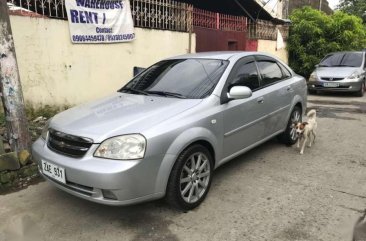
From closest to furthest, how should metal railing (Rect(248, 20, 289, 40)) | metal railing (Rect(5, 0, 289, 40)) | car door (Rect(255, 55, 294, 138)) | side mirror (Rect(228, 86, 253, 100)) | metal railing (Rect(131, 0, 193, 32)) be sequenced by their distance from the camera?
side mirror (Rect(228, 86, 253, 100)) < car door (Rect(255, 55, 294, 138)) < metal railing (Rect(5, 0, 289, 40)) < metal railing (Rect(131, 0, 193, 32)) < metal railing (Rect(248, 20, 289, 40))

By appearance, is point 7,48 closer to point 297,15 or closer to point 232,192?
point 232,192

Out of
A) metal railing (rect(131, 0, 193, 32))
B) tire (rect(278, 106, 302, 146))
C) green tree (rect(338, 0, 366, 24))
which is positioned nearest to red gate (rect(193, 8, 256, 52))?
metal railing (rect(131, 0, 193, 32))

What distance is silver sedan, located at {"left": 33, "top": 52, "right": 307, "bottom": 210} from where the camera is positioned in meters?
3.08

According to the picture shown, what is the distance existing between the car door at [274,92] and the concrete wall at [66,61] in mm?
3806

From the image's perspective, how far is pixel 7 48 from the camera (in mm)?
4250

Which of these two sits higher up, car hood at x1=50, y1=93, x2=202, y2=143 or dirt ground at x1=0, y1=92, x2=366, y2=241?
car hood at x1=50, y1=93, x2=202, y2=143

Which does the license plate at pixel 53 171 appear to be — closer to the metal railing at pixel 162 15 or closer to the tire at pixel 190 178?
the tire at pixel 190 178

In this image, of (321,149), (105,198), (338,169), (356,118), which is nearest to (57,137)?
(105,198)

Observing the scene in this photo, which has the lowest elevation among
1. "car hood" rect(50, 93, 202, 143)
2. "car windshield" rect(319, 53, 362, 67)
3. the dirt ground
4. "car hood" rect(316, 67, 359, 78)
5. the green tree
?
the dirt ground

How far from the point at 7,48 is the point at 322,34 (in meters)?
13.9

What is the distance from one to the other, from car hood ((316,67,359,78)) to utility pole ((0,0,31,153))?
9.18 metres

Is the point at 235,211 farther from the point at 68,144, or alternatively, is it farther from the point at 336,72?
the point at 336,72

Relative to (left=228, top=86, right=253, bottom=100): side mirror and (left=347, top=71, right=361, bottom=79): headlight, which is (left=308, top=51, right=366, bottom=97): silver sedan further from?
(left=228, top=86, right=253, bottom=100): side mirror

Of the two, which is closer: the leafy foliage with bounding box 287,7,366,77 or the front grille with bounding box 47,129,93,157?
the front grille with bounding box 47,129,93,157
